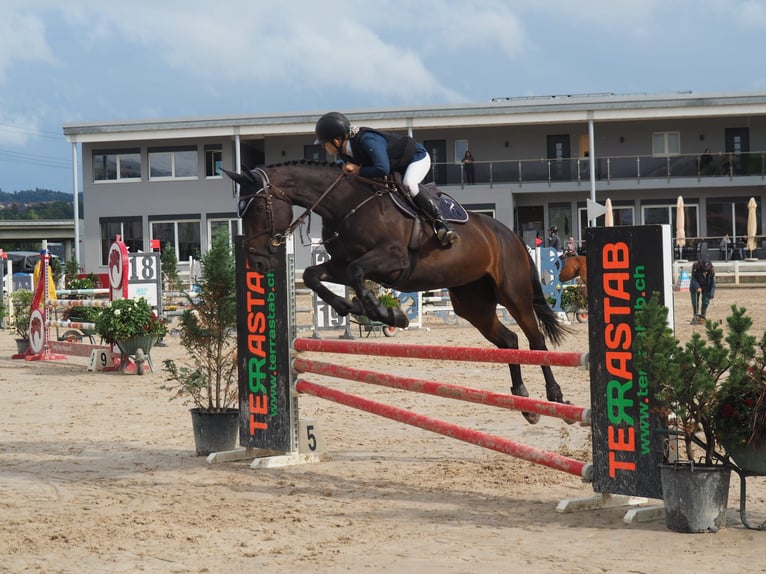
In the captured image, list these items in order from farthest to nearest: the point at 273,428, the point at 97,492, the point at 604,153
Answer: the point at 604,153, the point at 273,428, the point at 97,492

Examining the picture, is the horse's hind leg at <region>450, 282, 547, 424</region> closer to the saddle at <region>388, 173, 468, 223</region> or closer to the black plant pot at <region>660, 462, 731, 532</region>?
the saddle at <region>388, 173, 468, 223</region>

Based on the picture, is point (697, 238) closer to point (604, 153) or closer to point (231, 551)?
point (604, 153)

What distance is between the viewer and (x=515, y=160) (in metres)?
34.3

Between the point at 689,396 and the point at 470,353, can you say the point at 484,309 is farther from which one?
the point at 689,396

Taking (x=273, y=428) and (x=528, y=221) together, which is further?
(x=528, y=221)

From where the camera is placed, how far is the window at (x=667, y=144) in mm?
34438

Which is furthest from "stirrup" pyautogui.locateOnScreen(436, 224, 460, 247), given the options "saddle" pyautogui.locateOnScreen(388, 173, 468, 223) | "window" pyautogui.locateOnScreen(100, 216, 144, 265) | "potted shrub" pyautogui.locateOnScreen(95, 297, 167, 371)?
"window" pyautogui.locateOnScreen(100, 216, 144, 265)

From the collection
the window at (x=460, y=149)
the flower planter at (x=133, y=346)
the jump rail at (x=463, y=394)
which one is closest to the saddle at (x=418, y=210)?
the jump rail at (x=463, y=394)

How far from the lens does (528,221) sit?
1371 inches

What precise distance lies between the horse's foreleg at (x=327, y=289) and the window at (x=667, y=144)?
97.7 feet

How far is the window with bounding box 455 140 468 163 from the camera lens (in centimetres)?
3516

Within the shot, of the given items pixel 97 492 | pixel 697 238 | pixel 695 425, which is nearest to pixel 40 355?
pixel 97 492

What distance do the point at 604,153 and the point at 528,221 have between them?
133 inches

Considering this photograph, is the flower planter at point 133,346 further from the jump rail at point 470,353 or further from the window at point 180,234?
the window at point 180,234
